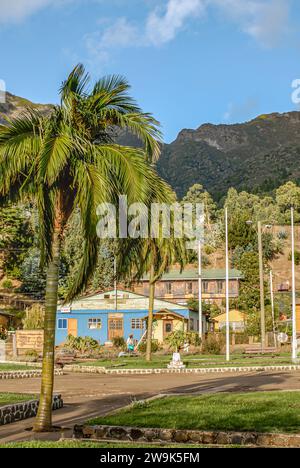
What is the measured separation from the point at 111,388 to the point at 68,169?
12350mm

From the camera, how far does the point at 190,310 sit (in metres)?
62.9

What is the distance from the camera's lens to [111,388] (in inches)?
901

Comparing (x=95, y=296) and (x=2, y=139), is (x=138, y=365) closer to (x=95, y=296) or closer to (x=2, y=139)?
(x=2, y=139)

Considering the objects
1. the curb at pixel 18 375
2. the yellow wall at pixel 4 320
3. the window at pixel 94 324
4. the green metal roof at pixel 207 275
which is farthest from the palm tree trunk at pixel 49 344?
the green metal roof at pixel 207 275

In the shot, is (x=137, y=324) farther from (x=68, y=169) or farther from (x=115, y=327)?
(x=68, y=169)

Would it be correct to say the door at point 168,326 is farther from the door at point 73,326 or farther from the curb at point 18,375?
the curb at point 18,375

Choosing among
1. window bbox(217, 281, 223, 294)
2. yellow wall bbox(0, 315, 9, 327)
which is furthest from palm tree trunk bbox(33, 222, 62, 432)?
window bbox(217, 281, 223, 294)

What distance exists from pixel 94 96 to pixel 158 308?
51.2 m

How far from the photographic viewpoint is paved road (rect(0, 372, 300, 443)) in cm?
1420

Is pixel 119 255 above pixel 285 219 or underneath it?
underneath

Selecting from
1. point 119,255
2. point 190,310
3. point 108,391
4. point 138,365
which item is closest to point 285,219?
point 190,310

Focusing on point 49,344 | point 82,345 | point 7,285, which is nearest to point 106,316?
point 82,345

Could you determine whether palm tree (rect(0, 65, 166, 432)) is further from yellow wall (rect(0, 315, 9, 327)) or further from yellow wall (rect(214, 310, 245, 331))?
yellow wall (rect(214, 310, 245, 331))

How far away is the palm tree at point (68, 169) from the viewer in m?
12.0
